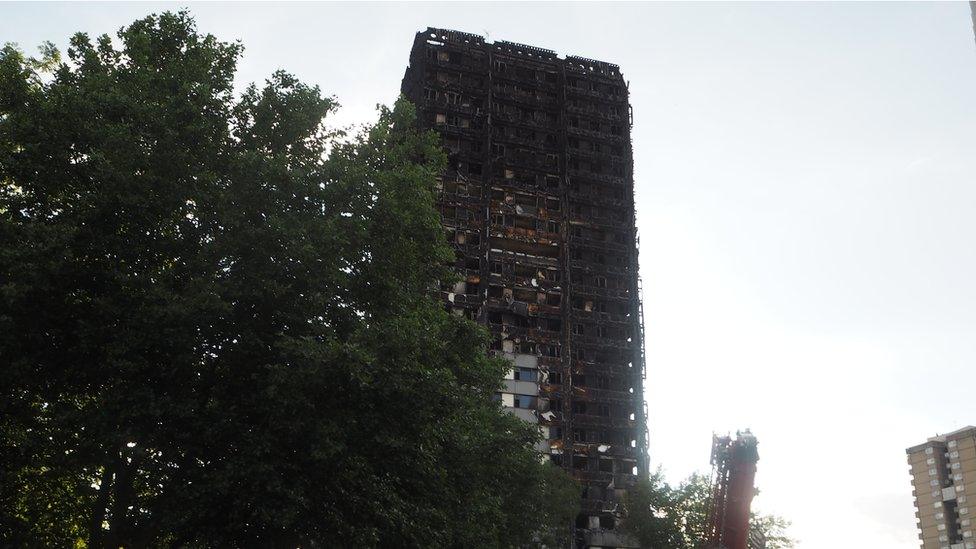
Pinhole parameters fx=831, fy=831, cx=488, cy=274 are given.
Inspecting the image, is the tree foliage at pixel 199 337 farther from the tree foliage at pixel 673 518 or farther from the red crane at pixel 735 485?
the tree foliage at pixel 673 518

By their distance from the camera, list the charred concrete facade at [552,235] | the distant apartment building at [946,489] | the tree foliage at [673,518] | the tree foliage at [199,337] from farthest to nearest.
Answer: the distant apartment building at [946,489] < the charred concrete facade at [552,235] < the tree foliage at [673,518] < the tree foliage at [199,337]

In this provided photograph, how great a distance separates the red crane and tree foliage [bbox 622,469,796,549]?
33285 mm

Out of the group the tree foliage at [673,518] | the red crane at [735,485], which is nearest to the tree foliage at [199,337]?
the red crane at [735,485]

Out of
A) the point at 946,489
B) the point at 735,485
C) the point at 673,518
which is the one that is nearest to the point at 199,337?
the point at 735,485

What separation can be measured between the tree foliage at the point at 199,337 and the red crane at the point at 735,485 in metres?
6.55

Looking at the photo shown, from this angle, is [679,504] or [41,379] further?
[679,504]

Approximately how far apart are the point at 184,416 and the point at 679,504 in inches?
1671

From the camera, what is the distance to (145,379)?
19047mm

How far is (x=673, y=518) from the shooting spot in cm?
5416

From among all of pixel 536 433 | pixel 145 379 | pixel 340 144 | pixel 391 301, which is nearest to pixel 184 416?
pixel 145 379

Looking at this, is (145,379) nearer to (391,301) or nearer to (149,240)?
(149,240)

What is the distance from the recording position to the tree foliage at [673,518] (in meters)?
52.6

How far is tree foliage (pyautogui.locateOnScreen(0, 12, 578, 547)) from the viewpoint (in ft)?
59.9

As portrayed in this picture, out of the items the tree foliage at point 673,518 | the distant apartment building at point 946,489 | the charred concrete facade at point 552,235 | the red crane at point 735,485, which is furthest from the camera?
the distant apartment building at point 946,489
